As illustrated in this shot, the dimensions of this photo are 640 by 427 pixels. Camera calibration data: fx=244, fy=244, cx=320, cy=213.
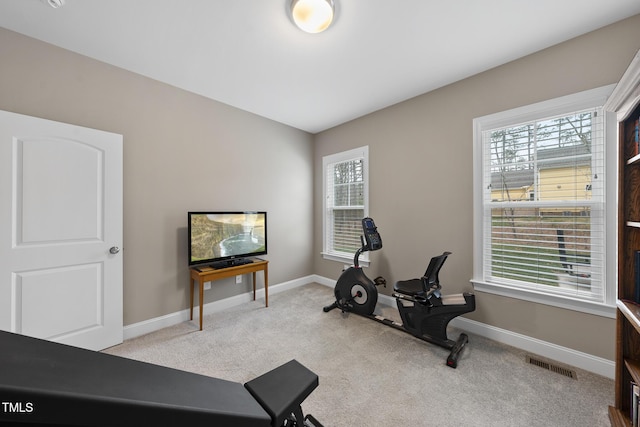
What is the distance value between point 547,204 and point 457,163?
0.86m

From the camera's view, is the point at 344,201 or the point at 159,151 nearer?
the point at 159,151

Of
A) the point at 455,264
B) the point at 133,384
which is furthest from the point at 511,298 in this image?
the point at 133,384

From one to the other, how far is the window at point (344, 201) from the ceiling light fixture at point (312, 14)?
1.92 m

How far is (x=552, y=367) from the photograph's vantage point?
201cm

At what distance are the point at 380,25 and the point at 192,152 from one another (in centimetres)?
238

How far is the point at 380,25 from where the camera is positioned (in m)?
1.91

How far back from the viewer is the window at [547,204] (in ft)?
6.41

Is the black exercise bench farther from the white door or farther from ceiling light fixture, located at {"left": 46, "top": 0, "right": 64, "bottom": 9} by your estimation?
ceiling light fixture, located at {"left": 46, "top": 0, "right": 64, "bottom": 9}

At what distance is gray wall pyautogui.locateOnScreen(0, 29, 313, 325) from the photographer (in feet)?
6.88

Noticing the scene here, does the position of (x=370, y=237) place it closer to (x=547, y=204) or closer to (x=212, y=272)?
(x=547, y=204)

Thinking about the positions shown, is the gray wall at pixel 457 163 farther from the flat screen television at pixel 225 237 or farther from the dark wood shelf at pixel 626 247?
the flat screen television at pixel 225 237

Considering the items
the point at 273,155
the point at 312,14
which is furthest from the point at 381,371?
the point at 273,155

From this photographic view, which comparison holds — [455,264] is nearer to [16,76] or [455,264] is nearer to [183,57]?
[183,57]

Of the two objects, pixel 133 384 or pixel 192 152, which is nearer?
pixel 133 384
